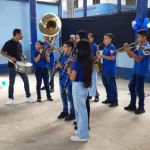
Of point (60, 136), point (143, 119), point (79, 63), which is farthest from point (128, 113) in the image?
point (79, 63)

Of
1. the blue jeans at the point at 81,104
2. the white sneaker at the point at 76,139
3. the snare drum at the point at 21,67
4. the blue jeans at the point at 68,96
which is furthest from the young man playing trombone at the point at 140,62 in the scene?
the snare drum at the point at 21,67

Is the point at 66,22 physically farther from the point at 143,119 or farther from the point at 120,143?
the point at 120,143

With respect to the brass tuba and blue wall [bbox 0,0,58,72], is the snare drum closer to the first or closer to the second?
the brass tuba

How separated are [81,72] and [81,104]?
0.41 metres

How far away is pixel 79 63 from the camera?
354 centimetres

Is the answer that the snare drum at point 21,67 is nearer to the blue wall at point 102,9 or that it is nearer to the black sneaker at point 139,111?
the black sneaker at point 139,111

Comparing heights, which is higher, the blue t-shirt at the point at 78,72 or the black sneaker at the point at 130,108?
the blue t-shirt at the point at 78,72

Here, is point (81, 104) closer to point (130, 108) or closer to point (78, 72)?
point (78, 72)

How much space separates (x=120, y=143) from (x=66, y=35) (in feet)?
24.1

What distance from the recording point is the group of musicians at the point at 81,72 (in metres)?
3.59

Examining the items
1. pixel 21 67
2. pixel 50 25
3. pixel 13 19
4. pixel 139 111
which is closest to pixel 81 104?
pixel 139 111

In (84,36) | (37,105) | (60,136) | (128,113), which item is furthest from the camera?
(37,105)

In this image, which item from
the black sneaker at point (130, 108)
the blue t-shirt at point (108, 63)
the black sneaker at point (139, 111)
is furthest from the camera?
the blue t-shirt at point (108, 63)

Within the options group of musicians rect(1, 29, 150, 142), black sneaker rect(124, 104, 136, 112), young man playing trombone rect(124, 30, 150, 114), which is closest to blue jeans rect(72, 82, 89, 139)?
group of musicians rect(1, 29, 150, 142)
